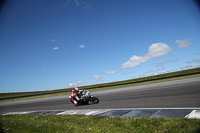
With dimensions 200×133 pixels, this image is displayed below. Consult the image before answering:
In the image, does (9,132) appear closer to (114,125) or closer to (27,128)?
(27,128)

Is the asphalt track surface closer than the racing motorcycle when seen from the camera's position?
Yes

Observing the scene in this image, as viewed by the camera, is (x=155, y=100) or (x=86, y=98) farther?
(x=86, y=98)

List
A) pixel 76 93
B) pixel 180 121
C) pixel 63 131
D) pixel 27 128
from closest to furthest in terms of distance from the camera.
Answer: pixel 180 121
pixel 63 131
pixel 27 128
pixel 76 93

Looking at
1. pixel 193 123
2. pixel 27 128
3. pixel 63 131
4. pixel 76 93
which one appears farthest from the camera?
pixel 76 93

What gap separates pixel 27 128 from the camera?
6.10 meters

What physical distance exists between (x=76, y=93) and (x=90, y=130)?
791 cm

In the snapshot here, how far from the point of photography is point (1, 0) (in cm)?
414

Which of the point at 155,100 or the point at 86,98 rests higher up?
the point at 86,98

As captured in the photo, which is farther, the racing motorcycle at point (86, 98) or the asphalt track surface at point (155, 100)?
the racing motorcycle at point (86, 98)

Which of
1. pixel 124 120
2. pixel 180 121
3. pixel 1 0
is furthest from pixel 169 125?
pixel 1 0

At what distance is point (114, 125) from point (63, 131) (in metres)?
1.80

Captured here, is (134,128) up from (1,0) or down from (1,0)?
down

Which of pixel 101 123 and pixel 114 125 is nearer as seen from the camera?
pixel 114 125

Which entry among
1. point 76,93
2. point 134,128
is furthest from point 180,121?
point 76,93
